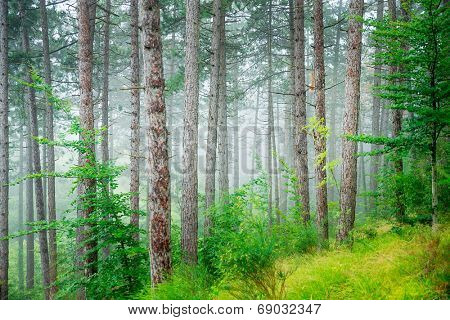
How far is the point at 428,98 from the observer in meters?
4.91

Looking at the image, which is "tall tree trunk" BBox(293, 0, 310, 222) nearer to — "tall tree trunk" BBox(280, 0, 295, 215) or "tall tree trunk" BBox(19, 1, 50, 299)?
"tall tree trunk" BBox(280, 0, 295, 215)

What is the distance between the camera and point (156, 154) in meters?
5.48

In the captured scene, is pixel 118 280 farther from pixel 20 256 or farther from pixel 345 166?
pixel 20 256

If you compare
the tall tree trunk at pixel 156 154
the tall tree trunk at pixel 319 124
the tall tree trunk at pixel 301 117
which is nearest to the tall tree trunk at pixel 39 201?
the tall tree trunk at pixel 156 154

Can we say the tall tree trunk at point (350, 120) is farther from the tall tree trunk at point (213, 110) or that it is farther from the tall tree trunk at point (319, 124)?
the tall tree trunk at point (213, 110)

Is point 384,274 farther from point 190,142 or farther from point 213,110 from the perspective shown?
point 213,110

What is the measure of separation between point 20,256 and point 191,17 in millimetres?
19896

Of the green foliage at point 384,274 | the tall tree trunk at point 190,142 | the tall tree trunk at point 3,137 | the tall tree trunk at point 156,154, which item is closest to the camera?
the green foliage at point 384,274

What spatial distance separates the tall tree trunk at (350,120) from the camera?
21.9ft

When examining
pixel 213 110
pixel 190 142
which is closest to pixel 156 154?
pixel 190 142

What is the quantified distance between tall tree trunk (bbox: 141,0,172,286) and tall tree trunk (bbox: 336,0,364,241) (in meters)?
4.01

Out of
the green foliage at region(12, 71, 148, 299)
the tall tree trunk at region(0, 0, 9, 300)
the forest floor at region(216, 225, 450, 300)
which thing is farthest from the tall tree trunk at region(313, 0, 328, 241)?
the tall tree trunk at region(0, 0, 9, 300)

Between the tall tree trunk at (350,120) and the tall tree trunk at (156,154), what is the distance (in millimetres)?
4010
